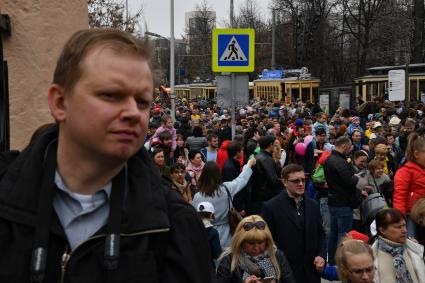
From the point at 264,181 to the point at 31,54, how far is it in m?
5.05

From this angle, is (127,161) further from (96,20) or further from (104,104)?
(96,20)

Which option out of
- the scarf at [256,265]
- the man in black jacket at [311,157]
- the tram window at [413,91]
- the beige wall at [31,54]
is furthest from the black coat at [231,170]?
the tram window at [413,91]

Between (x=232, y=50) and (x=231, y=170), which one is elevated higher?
(x=232, y=50)

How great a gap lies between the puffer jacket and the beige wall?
4.44 m

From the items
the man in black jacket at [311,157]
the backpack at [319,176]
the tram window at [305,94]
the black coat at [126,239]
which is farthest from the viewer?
the tram window at [305,94]

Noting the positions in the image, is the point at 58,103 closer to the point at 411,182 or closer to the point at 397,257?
the point at 397,257

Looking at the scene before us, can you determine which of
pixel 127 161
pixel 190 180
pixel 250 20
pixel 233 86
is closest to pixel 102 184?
pixel 127 161

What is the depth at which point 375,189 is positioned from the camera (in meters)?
8.84

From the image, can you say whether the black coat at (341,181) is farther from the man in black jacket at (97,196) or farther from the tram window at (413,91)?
the tram window at (413,91)

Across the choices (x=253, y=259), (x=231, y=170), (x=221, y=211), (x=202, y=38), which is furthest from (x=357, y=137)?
(x=202, y=38)

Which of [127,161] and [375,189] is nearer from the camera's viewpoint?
[127,161]

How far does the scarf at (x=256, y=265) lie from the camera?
4867 mm

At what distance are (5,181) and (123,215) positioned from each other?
0.99 feet

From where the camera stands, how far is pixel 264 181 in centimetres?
877
